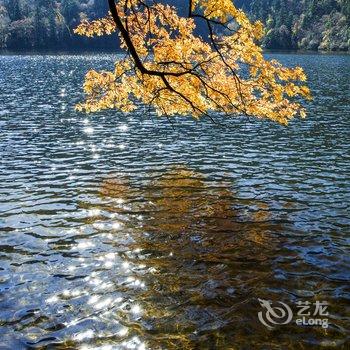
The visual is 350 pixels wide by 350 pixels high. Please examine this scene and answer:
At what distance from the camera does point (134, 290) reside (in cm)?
1334

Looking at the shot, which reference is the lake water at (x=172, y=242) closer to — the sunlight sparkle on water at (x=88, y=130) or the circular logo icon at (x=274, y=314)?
the circular logo icon at (x=274, y=314)

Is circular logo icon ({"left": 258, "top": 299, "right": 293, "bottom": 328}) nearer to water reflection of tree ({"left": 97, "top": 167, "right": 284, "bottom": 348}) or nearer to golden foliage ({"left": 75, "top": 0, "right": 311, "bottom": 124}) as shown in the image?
water reflection of tree ({"left": 97, "top": 167, "right": 284, "bottom": 348})

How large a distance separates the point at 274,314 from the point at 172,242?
5698mm

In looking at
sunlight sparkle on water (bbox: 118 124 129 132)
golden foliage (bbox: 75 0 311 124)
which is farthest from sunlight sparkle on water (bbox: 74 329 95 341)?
sunlight sparkle on water (bbox: 118 124 129 132)

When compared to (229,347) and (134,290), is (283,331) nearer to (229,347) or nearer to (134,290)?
(229,347)

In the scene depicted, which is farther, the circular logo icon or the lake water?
the circular logo icon

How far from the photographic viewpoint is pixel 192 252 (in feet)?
52.3

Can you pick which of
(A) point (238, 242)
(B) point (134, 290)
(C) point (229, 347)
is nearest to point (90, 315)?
(B) point (134, 290)

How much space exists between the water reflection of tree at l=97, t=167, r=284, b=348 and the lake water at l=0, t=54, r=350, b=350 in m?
0.05

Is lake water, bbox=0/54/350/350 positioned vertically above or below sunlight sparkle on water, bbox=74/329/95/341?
above

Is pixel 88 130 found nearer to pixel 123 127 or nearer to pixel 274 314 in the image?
pixel 123 127

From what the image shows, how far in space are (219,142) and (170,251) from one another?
20.5 metres

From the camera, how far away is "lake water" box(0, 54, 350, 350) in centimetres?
1150

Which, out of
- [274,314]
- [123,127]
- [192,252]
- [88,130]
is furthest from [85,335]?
[123,127]
